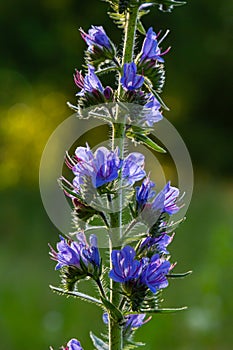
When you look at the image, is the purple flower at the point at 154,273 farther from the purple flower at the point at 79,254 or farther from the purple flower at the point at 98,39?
the purple flower at the point at 98,39

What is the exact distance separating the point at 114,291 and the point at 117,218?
0.56 ft

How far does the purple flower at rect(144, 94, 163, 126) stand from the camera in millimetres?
1689

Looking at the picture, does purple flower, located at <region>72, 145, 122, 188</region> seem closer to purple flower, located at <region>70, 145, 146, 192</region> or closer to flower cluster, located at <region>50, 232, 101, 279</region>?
purple flower, located at <region>70, 145, 146, 192</region>

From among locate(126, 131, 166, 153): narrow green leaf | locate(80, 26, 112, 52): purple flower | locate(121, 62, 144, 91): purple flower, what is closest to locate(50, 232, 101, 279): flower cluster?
locate(126, 131, 166, 153): narrow green leaf

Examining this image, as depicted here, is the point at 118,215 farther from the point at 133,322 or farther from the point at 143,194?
the point at 133,322

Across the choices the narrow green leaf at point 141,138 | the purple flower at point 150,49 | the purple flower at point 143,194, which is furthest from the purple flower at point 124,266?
the purple flower at point 150,49

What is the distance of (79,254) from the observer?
1661 millimetres

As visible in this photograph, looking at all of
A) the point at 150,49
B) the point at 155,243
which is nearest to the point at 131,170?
the point at 155,243
